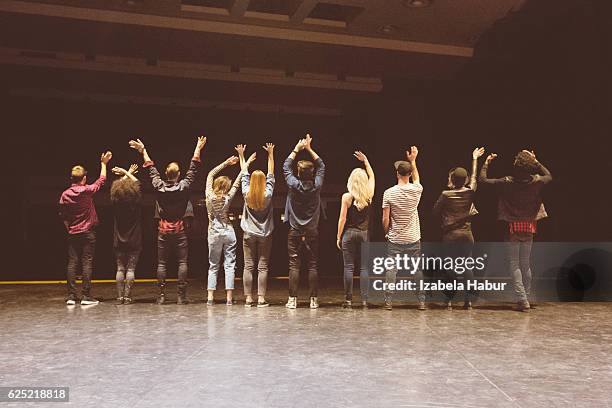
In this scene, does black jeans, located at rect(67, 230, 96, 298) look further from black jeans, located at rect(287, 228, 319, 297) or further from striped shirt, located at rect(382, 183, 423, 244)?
striped shirt, located at rect(382, 183, 423, 244)

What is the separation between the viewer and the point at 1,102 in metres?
9.95

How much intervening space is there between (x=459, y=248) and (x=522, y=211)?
77 centimetres

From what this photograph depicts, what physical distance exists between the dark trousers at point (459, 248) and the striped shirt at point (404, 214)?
0.40m

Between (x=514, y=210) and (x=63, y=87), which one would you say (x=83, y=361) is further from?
(x=63, y=87)

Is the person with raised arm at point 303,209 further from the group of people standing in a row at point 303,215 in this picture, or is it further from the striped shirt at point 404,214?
the striped shirt at point 404,214

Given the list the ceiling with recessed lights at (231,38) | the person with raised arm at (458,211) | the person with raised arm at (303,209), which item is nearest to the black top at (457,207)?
the person with raised arm at (458,211)

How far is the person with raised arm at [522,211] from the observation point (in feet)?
17.4

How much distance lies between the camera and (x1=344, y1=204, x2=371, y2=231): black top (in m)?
5.32

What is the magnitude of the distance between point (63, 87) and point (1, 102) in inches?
46.9

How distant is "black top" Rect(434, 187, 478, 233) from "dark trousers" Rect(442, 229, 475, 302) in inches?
2.7

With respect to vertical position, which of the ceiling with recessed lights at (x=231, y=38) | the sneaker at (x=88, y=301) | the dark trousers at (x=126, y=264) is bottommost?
the sneaker at (x=88, y=301)

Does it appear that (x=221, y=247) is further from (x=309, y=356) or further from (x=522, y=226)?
(x=522, y=226)

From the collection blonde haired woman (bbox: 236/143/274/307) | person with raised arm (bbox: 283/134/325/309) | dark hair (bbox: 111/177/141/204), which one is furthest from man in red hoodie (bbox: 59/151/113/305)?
person with raised arm (bbox: 283/134/325/309)

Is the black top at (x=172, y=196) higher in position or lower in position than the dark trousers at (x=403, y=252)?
higher
